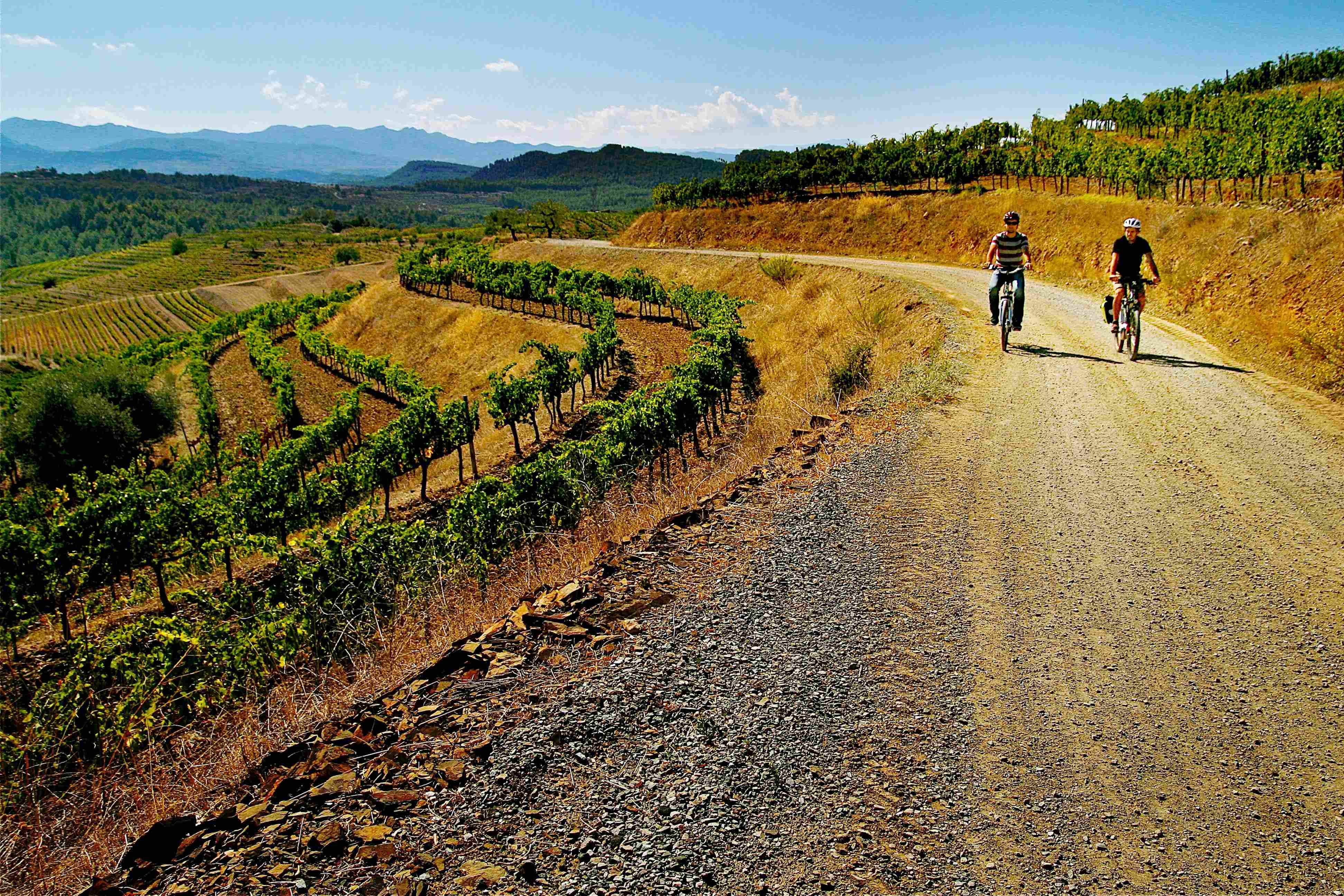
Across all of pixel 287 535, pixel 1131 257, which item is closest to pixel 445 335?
pixel 287 535

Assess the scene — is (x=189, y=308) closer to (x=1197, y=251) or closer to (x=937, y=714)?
(x=1197, y=251)

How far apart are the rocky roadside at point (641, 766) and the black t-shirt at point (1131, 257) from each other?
959cm

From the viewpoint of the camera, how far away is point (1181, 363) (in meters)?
13.1

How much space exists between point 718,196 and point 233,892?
6521 centimetres

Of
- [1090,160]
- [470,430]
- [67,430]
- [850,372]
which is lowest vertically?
[67,430]

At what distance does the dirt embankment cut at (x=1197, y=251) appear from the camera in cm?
1360

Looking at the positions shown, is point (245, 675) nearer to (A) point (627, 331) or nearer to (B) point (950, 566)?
(B) point (950, 566)

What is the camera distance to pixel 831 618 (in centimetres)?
648

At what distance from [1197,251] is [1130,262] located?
30.5ft

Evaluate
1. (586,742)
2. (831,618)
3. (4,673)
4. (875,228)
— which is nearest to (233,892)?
(586,742)

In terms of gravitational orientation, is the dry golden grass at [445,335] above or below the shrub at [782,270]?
below

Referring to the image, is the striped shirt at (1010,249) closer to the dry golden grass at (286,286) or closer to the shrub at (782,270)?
the shrub at (782,270)

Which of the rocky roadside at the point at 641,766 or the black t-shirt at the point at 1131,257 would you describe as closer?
the rocky roadside at the point at 641,766

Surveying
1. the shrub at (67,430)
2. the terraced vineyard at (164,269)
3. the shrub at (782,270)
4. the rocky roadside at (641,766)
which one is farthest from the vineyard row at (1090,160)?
the terraced vineyard at (164,269)
